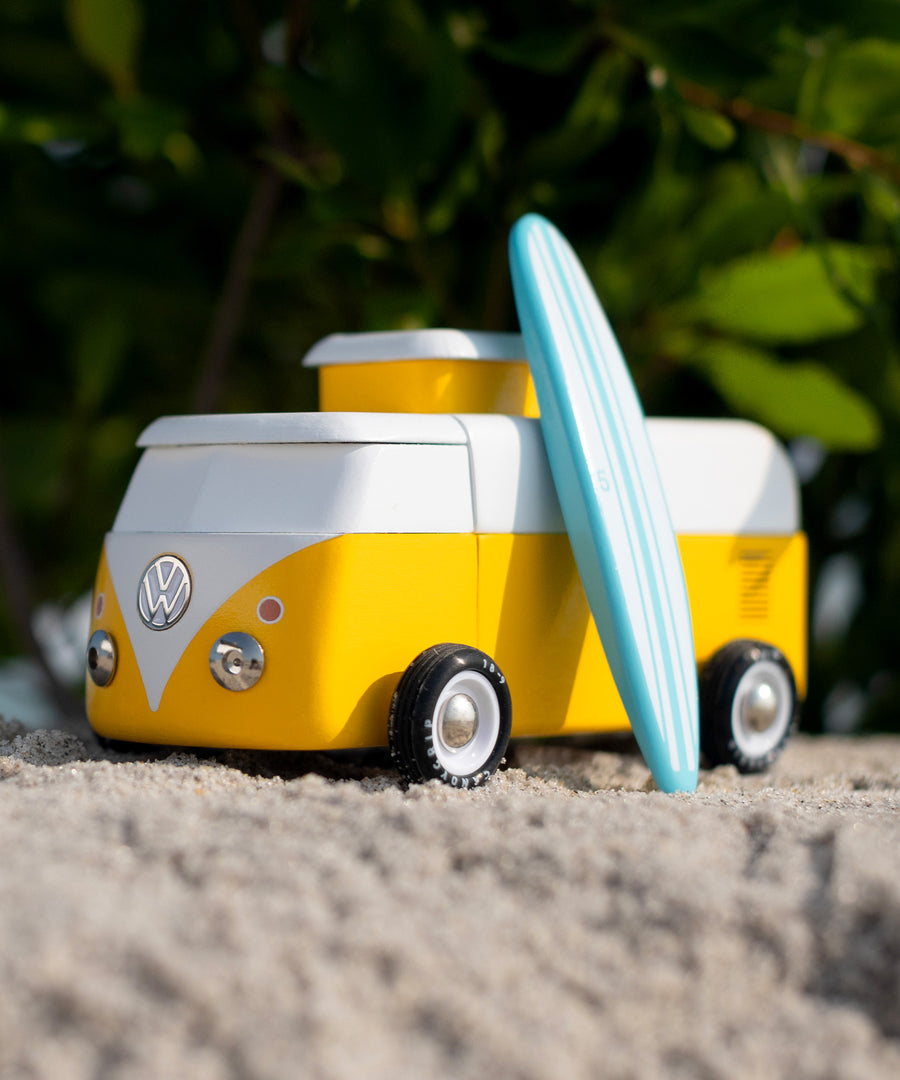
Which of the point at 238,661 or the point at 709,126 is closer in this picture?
the point at 238,661

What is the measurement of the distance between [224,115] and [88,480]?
1267mm

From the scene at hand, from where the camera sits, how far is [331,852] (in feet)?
3.61

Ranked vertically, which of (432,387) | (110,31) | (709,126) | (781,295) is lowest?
(432,387)

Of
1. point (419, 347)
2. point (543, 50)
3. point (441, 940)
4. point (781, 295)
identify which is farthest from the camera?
point (781, 295)

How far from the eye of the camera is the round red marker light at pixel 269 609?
1.46 metres

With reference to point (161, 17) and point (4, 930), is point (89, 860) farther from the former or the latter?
point (161, 17)

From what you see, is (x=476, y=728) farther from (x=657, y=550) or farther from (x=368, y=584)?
(x=657, y=550)

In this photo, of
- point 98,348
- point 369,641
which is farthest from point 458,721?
point 98,348

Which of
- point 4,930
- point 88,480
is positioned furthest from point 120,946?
point 88,480

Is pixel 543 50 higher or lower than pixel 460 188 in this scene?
higher

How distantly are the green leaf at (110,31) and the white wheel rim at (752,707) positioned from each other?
1.60 meters

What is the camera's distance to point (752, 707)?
1.79 m

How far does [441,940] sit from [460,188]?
162cm

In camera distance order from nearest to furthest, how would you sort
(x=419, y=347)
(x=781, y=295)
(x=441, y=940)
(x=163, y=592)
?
(x=441, y=940), (x=163, y=592), (x=419, y=347), (x=781, y=295)
